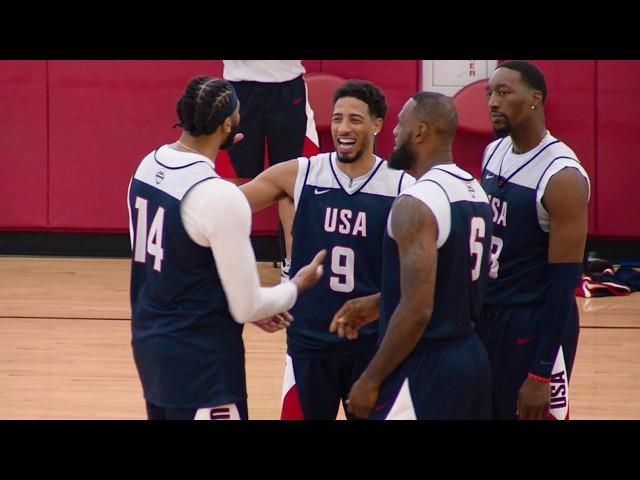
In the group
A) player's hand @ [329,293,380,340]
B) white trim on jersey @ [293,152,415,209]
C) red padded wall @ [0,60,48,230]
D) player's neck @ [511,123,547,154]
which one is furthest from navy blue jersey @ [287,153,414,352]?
red padded wall @ [0,60,48,230]

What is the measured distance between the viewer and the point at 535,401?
3.80 metres

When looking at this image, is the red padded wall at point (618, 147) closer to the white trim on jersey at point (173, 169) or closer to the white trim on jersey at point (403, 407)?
the white trim on jersey at point (403, 407)

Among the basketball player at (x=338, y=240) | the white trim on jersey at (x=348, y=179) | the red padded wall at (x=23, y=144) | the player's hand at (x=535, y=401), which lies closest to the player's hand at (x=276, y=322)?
the basketball player at (x=338, y=240)

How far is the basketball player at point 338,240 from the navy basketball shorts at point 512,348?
45 centimetres

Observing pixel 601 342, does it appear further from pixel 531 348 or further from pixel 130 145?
pixel 130 145

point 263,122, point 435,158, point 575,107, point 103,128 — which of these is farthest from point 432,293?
point 103,128

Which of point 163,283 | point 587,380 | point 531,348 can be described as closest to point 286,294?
point 163,283

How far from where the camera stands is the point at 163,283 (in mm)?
3521

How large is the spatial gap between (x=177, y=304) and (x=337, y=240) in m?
0.80

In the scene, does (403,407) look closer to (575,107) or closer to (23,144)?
(575,107)

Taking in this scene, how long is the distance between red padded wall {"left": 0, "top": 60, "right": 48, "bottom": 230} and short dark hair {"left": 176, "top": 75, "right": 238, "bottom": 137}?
21.2 feet

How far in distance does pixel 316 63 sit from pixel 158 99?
1454 millimetres

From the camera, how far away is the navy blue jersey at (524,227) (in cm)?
394

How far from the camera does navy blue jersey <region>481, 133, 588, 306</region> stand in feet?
12.9
